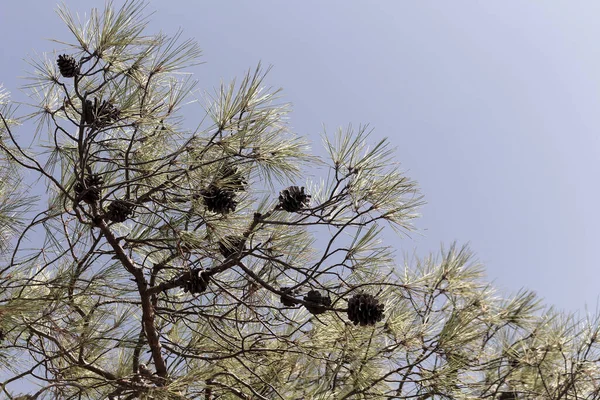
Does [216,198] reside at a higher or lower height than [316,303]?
higher

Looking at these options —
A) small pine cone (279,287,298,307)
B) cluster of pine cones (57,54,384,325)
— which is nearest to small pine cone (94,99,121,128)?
cluster of pine cones (57,54,384,325)

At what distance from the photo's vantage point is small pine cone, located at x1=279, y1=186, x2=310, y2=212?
1.20 meters

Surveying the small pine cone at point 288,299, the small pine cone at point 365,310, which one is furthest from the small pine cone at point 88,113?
the small pine cone at point 365,310

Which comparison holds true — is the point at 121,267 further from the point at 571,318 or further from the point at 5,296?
the point at 571,318

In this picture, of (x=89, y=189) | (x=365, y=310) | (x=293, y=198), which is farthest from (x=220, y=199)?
(x=365, y=310)

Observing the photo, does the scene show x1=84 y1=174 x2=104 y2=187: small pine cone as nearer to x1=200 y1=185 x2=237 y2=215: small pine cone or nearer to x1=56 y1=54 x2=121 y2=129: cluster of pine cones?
x1=56 y1=54 x2=121 y2=129: cluster of pine cones

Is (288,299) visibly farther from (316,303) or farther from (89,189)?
(89,189)

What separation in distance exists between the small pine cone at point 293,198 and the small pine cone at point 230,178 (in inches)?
3.6

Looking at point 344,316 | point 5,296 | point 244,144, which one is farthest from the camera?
point 344,316

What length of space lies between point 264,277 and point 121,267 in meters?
0.35

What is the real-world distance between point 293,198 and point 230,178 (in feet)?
0.44

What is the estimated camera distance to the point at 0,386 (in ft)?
3.56

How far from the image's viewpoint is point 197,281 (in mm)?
1203

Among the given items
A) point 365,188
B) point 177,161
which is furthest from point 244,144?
point 365,188
